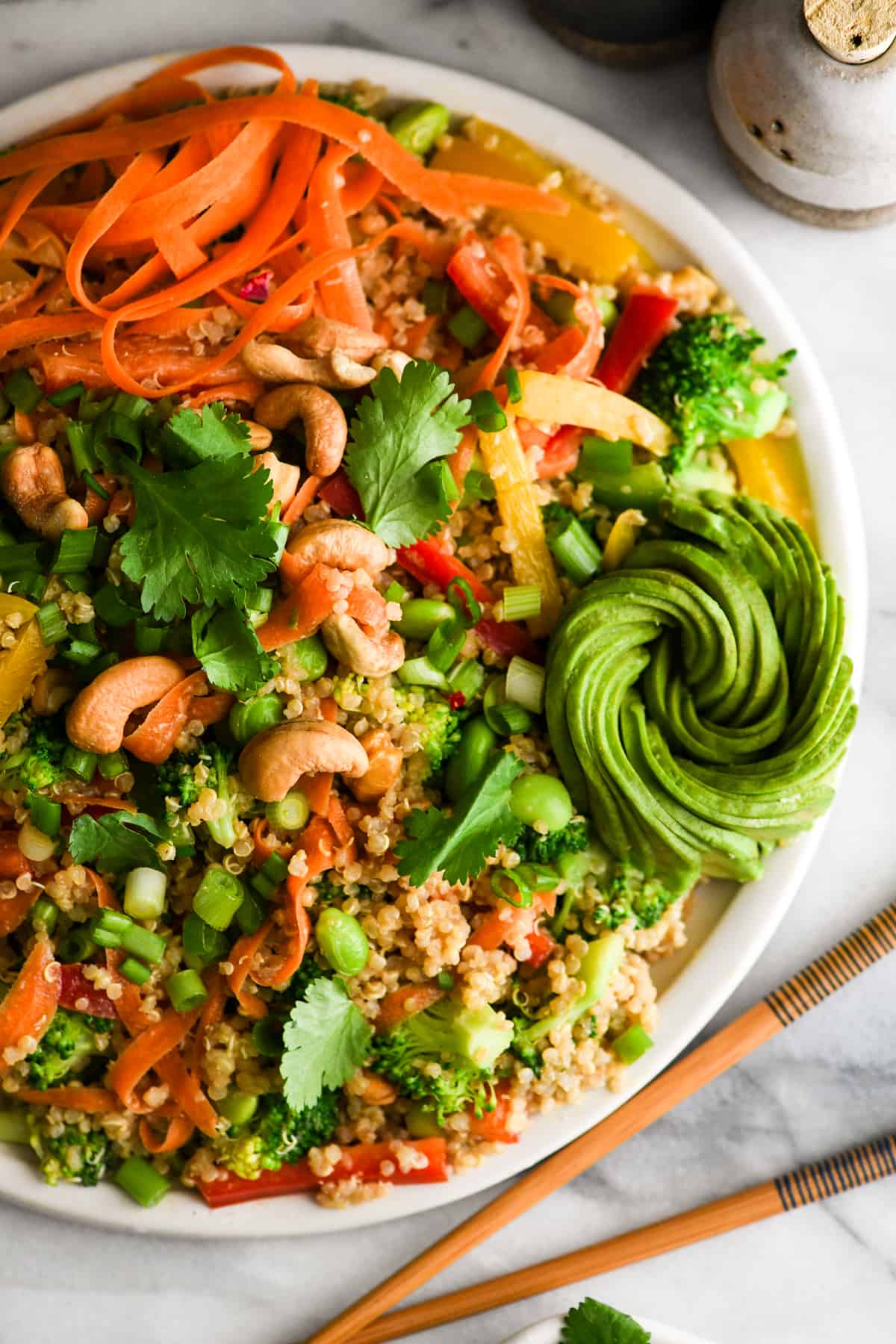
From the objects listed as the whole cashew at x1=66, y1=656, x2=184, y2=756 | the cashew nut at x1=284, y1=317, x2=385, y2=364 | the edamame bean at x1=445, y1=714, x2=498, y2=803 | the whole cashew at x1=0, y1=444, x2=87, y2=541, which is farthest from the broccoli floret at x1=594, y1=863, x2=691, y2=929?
the whole cashew at x1=0, y1=444, x2=87, y2=541

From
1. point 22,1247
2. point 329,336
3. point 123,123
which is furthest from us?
point 22,1247

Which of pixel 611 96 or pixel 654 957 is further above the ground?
pixel 611 96

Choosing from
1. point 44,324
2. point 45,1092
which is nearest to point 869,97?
point 44,324

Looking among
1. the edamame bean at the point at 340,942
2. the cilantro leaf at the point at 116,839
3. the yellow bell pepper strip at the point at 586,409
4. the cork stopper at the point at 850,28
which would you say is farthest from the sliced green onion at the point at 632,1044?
the cork stopper at the point at 850,28

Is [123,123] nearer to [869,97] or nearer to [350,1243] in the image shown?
[869,97]

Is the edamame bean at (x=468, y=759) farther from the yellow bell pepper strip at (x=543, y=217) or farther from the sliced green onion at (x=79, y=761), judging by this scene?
the yellow bell pepper strip at (x=543, y=217)

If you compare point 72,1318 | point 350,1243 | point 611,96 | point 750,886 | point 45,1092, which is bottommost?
point 72,1318

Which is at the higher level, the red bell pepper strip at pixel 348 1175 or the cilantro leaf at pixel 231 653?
the cilantro leaf at pixel 231 653

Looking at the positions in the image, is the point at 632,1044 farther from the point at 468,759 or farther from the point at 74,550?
the point at 74,550
